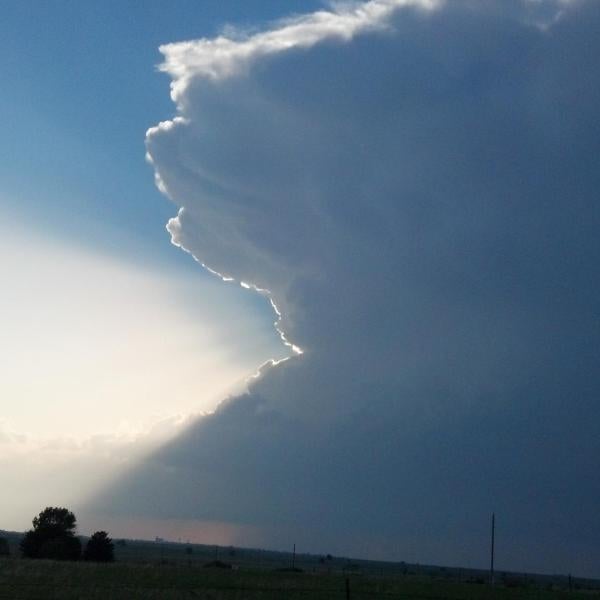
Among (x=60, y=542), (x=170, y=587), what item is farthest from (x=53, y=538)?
(x=170, y=587)

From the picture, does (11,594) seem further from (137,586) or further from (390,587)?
(390,587)

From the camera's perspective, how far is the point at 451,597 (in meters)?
55.2

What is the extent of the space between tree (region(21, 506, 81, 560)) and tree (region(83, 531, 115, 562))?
2.88ft

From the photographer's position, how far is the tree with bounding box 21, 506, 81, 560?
81188 millimetres

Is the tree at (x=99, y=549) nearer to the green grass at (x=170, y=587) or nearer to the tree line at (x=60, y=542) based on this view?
the tree line at (x=60, y=542)

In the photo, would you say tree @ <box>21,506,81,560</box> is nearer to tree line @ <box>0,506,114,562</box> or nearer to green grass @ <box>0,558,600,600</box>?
tree line @ <box>0,506,114,562</box>

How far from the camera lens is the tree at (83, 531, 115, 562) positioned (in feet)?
271

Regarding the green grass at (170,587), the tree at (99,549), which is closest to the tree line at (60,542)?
the tree at (99,549)

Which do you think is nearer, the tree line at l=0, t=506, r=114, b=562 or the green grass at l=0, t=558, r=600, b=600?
the green grass at l=0, t=558, r=600, b=600

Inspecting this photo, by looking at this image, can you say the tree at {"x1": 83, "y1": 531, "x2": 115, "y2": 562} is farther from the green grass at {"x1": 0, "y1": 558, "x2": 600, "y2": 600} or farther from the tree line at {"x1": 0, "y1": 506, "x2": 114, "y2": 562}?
the green grass at {"x1": 0, "y1": 558, "x2": 600, "y2": 600}

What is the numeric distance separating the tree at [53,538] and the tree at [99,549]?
879mm

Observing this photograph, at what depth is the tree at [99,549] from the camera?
3253 inches

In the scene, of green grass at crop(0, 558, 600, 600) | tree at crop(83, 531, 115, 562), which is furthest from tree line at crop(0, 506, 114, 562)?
green grass at crop(0, 558, 600, 600)

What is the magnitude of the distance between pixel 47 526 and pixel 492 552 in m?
42.0
